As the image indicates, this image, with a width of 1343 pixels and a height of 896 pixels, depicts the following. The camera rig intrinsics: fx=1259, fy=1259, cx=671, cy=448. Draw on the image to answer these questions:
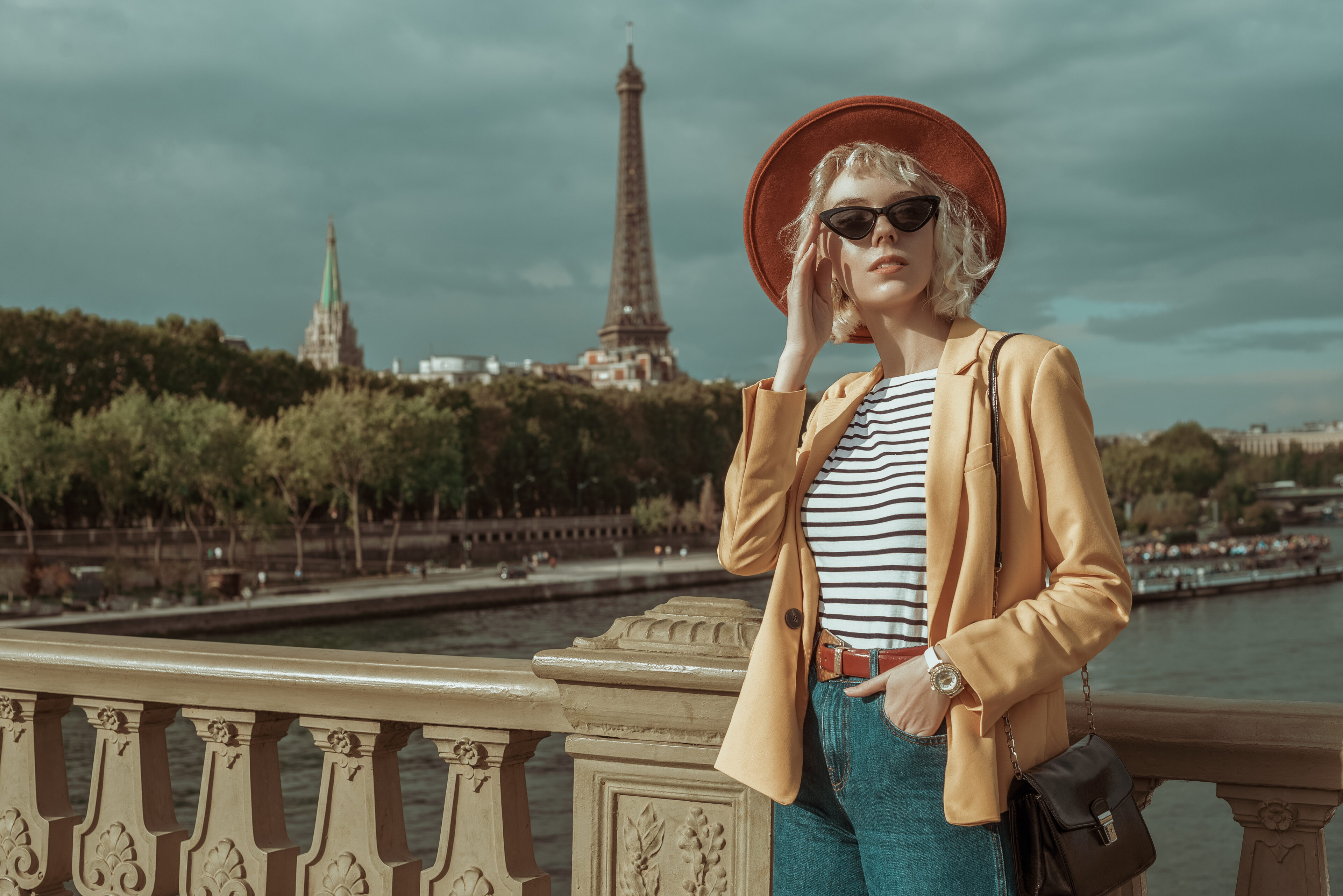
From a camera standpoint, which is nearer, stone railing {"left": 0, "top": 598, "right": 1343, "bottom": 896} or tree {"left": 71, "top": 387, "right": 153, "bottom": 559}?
stone railing {"left": 0, "top": 598, "right": 1343, "bottom": 896}

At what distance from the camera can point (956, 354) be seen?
1.74 metres

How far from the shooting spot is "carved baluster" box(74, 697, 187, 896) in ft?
8.94

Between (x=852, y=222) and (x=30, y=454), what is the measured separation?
3311 cm

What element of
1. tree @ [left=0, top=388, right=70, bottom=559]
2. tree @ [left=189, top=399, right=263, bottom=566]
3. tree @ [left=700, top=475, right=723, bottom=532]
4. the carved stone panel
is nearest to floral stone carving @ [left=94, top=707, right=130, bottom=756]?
the carved stone panel

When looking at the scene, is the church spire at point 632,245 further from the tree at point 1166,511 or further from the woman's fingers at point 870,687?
the woman's fingers at point 870,687

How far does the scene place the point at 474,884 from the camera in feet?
7.98

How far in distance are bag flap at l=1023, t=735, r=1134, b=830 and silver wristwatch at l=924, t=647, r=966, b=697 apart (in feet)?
0.51

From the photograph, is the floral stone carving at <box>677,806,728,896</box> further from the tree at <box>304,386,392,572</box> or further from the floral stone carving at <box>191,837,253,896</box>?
the tree at <box>304,386,392,572</box>

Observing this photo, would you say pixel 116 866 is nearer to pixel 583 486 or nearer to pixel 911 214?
pixel 911 214

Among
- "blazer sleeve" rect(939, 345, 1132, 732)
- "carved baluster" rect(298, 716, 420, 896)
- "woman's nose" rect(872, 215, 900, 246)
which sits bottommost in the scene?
"carved baluster" rect(298, 716, 420, 896)

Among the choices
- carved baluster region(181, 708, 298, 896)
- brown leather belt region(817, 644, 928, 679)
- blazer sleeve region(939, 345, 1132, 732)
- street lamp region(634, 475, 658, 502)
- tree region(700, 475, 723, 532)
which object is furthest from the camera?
street lamp region(634, 475, 658, 502)

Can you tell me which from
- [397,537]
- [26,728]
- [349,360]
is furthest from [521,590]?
[349,360]

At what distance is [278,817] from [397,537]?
1864 inches

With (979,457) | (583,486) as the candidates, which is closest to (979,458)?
(979,457)
